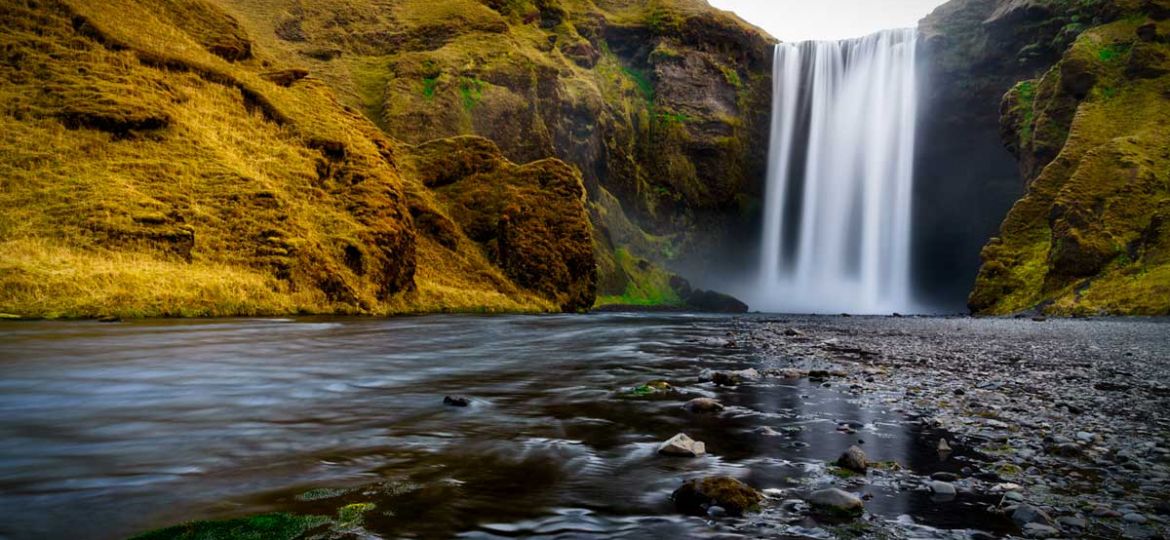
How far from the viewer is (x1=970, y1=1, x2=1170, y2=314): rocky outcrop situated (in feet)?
139

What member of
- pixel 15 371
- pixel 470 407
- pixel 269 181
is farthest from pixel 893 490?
pixel 269 181

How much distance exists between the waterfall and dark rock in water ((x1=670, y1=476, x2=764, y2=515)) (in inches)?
3121

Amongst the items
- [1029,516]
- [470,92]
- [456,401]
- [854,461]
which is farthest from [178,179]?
[470,92]

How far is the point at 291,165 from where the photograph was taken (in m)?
28.0

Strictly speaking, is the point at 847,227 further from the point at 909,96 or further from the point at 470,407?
the point at 470,407

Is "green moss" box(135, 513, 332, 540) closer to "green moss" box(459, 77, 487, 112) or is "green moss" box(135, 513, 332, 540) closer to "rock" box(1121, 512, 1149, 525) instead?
"rock" box(1121, 512, 1149, 525)

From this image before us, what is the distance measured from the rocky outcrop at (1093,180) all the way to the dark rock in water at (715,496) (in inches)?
1816

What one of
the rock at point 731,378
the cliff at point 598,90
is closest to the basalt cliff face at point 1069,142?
the cliff at point 598,90

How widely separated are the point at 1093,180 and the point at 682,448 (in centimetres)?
5876

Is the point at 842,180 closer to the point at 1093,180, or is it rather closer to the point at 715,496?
the point at 1093,180

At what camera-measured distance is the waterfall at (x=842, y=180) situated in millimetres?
75750

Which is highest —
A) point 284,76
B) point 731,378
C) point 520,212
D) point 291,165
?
point 284,76

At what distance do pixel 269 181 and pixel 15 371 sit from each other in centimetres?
1911

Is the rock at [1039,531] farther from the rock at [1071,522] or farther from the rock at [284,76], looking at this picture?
the rock at [284,76]
